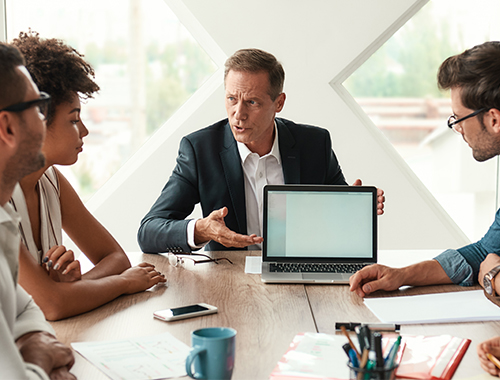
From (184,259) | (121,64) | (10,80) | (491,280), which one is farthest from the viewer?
(121,64)

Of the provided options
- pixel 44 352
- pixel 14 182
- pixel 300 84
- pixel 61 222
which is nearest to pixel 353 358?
pixel 44 352

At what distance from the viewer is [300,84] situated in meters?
3.57

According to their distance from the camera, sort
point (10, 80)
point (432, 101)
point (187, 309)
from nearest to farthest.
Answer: point (10, 80) < point (187, 309) < point (432, 101)

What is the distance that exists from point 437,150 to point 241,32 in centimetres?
169

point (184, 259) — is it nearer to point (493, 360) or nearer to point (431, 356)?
point (431, 356)

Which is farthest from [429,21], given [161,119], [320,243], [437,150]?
[320,243]

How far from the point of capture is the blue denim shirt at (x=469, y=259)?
1.64 m

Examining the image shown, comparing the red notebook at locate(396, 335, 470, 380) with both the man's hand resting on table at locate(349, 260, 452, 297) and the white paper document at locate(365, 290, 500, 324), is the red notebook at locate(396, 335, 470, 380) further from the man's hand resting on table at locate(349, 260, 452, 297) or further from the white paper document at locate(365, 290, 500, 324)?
the man's hand resting on table at locate(349, 260, 452, 297)

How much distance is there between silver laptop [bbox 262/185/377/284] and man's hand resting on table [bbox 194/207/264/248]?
0.25 ft

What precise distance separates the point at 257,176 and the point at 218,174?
18 cm

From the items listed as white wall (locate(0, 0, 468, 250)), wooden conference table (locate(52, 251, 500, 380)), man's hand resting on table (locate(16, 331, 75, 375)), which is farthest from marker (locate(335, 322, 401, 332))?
white wall (locate(0, 0, 468, 250))

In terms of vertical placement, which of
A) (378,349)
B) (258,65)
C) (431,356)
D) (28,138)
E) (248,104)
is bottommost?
(431,356)

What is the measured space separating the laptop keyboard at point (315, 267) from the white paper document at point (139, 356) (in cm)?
62

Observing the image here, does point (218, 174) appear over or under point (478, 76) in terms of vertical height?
under
